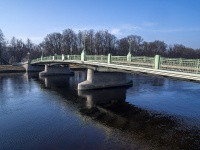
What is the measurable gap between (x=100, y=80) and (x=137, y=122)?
1573 cm

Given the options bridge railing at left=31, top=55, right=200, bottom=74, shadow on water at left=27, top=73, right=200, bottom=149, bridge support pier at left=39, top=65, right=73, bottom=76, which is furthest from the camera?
bridge support pier at left=39, top=65, right=73, bottom=76

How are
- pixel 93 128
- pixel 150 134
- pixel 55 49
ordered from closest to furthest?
pixel 150 134
pixel 93 128
pixel 55 49

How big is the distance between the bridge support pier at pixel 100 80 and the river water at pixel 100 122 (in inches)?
177

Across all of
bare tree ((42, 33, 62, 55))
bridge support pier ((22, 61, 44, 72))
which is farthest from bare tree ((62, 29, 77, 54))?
bridge support pier ((22, 61, 44, 72))

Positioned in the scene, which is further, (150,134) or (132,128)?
(132,128)

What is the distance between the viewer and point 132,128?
1620cm

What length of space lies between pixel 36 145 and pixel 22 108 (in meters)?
9.23

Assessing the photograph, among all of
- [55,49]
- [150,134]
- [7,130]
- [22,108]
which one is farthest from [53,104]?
[55,49]

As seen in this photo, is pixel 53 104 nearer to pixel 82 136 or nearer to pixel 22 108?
pixel 22 108

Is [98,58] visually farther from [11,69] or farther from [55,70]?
[11,69]

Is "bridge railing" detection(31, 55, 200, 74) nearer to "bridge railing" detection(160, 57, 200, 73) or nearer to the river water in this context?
"bridge railing" detection(160, 57, 200, 73)

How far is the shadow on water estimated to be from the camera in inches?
546

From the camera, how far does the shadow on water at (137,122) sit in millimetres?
13875

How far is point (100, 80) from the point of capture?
107 feet
